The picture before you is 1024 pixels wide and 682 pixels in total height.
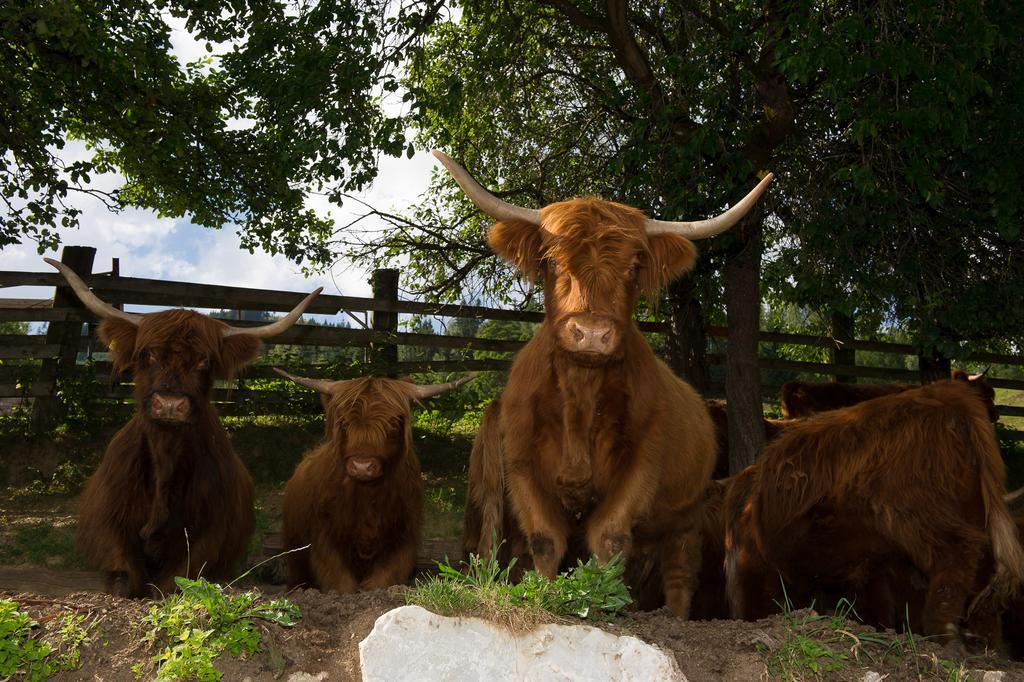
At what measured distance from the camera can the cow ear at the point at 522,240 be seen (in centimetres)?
450

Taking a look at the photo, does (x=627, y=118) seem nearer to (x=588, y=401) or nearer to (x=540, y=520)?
(x=588, y=401)

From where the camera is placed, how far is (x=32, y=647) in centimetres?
287

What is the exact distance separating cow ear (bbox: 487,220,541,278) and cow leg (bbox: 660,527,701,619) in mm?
1895

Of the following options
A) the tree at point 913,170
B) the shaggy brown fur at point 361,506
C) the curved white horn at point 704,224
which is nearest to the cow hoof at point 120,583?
the shaggy brown fur at point 361,506

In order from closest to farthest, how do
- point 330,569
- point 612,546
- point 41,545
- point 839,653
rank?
point 839,653 → point 612,546 → point 330,569 → point 41,545

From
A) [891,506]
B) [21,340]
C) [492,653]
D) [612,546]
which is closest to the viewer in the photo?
[492,653]

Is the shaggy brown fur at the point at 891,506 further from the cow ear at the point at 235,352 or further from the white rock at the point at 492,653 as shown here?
the cow ear at the point at 235,352

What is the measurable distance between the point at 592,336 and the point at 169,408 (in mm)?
2665

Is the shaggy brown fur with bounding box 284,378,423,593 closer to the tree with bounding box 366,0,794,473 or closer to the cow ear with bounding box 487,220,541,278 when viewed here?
the cow ear with bounding box 487,220,541,278

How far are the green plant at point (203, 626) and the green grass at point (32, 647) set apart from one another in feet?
0.76

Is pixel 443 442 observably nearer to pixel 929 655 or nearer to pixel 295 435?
pixel 295 435

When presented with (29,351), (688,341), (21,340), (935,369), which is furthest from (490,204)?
(935,369)

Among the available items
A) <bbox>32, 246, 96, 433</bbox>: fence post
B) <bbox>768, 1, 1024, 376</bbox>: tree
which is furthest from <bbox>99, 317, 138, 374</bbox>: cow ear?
<bbox>32, 246, 96, 433</bbox>: fence post

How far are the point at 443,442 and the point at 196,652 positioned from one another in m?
9.06
